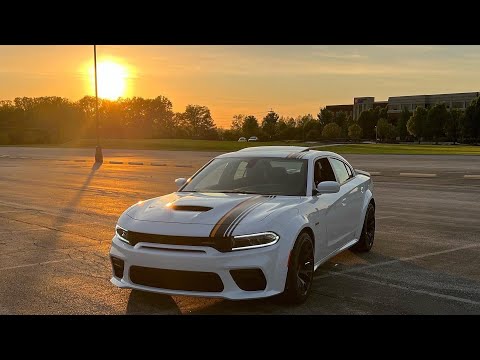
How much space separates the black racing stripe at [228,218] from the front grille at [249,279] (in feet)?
1.24

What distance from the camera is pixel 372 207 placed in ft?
27.0

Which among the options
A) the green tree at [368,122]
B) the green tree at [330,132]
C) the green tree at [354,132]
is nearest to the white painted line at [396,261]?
the green tree at [330,132]

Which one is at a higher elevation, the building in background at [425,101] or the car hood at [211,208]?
the building in background at [425,101]

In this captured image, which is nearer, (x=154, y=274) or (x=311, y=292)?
(x=154, y=274)

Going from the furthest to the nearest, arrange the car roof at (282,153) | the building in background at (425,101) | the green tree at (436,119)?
the building in background at (425,101), the green tree at (436,119), the car roof at (282,153)

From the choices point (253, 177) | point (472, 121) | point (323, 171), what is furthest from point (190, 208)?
point (472, 121)

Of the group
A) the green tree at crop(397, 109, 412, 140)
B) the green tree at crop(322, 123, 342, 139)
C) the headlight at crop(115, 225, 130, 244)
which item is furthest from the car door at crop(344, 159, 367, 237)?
the green tree at crop(397, 109, 412, 140)

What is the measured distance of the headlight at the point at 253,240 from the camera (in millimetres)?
5090

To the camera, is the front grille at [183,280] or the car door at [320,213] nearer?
the front grille at [183,280]

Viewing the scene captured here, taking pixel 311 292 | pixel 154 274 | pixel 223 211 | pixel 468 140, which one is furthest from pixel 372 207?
pixel 468 140

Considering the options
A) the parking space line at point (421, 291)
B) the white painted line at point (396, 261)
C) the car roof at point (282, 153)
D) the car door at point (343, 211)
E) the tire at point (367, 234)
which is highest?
the car roof at point (282, 153)

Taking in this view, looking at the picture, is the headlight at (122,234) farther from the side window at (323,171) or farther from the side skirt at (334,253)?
the side window at (323,171)
